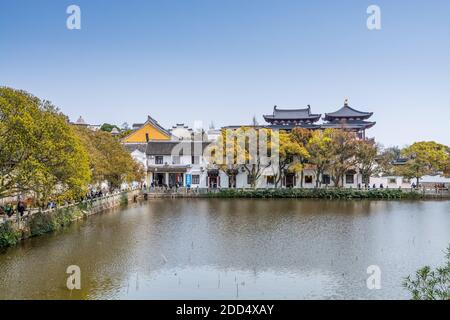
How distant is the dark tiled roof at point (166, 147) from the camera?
52781 millimetres

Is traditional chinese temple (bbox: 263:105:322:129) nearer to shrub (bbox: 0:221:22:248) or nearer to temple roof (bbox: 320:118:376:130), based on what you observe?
temple roof (bbox: 320:118:376:130)

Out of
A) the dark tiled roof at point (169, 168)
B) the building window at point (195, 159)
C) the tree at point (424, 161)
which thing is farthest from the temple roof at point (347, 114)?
the dark tiled roof at point (169, 168)

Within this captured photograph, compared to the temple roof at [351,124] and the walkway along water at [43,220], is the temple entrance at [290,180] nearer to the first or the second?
the temple roof at [351,124]

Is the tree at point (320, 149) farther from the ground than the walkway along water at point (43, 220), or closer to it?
farther from the ground

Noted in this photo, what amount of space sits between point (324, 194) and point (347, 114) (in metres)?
18.6

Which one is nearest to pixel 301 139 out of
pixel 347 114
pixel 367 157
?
pixel 367 157

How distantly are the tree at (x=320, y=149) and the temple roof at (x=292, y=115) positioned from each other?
44.5 feet

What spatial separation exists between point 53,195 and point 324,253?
1380 cm

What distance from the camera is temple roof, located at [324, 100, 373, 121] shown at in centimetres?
5852

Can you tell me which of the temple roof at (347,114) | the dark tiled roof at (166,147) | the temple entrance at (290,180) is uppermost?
the temple roof at (347,114)

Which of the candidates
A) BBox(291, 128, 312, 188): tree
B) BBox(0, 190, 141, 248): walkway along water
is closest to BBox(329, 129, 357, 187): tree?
BBox(291, 128, 312, 188): tree

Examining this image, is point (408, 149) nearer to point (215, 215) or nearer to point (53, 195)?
point (215, 215)

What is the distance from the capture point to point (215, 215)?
3084cm
